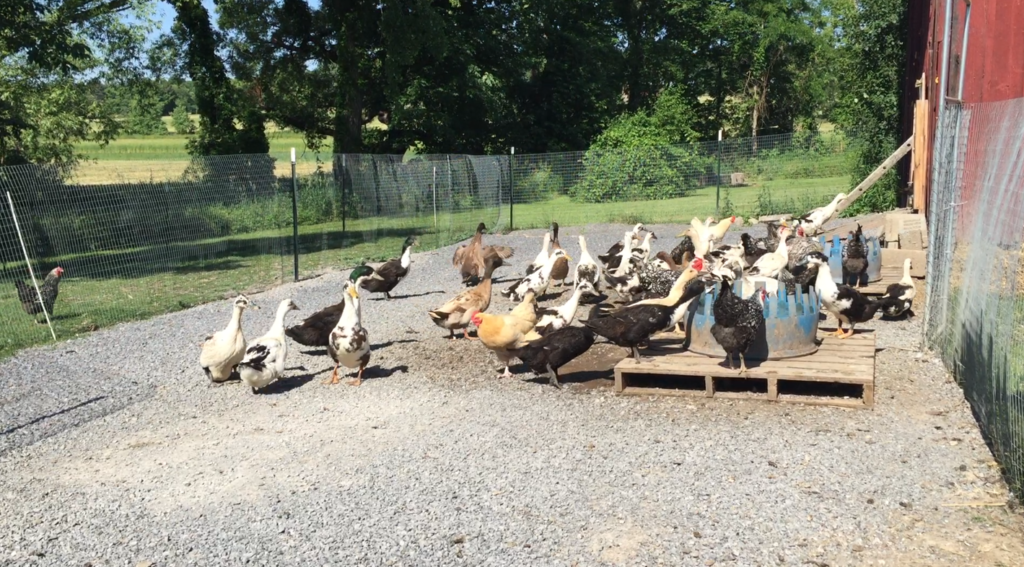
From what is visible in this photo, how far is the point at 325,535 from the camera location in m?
5.27

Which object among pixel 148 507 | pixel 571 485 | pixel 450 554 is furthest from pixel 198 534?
pixel 571 485

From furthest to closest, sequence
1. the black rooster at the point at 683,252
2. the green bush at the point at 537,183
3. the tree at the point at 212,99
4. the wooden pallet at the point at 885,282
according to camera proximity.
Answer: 1. the tree at the point at 212,99
2. the green bush at the point at 537,183
3. the black rooster at the point at 683,252
4. the wooden pallet at the point at 885,282

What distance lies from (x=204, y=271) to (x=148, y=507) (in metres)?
11.0

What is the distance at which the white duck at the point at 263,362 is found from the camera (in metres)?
8.37

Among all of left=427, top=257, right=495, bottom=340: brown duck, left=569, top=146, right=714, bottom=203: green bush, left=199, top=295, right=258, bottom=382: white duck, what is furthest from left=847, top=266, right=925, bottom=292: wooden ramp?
left=569, top=146, right=714, bottom=203: green bush

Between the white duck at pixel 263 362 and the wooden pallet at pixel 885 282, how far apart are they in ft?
24.3

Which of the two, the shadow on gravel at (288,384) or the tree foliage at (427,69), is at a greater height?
the tree foliage at (427,69)

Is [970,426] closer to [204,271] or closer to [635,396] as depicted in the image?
[635,396]

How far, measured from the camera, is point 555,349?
27.5 ft

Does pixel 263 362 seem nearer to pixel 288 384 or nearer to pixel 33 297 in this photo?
pixel 288 384

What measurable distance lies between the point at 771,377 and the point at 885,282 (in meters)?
5.59

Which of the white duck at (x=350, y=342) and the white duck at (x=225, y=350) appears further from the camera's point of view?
the white duck at (x=225, y=350)

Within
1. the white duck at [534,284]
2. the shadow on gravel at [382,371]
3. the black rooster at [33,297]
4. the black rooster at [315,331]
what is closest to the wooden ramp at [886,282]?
the white duck at [534,284]

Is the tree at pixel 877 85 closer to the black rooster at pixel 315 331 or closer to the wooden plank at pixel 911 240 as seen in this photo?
the wooden plank at pixel 911 240
